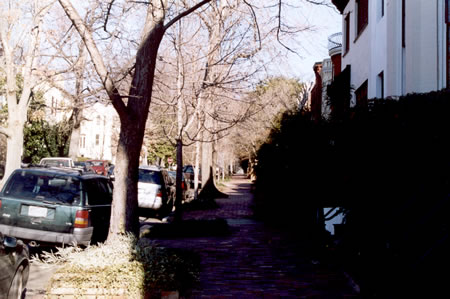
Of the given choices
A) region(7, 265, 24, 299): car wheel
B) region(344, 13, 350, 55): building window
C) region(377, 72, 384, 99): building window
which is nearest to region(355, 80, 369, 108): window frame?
region(377, 72, 384, 99): building window

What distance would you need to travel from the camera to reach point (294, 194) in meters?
12.0

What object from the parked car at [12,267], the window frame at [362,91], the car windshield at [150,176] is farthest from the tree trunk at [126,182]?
the car windshield at [150,176]

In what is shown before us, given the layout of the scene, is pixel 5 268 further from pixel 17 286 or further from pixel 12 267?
pixel 17 286

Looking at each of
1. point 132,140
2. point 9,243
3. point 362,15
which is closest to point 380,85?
point 362,15

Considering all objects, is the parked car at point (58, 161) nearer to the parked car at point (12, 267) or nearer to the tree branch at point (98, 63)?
the tree branch at point (98, 63)

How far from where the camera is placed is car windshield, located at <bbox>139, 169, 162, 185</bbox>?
1730 centimetres

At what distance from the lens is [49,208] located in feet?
30.8

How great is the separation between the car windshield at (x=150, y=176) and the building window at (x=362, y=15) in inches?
309

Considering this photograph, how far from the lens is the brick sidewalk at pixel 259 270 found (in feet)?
22.9

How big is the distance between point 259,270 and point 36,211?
163 inches

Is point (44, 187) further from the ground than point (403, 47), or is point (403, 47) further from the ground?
point (403, 47)

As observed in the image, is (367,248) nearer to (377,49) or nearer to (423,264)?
(423,264)

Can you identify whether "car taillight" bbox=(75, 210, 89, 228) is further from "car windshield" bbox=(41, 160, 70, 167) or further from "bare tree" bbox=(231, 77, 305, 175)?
"car windshield" bbox=(41, 160, 70, 167)

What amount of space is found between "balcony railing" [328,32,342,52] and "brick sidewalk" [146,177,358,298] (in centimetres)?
1050
